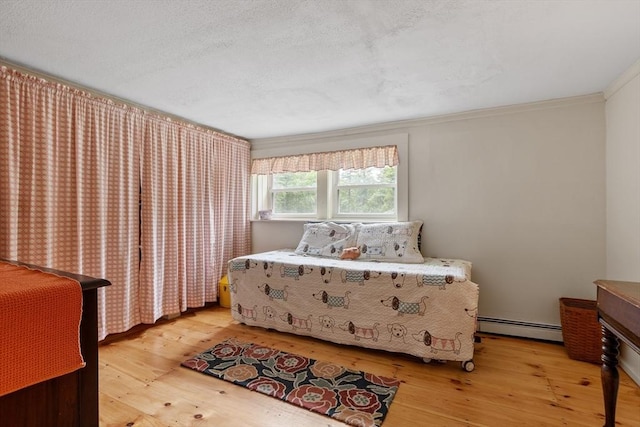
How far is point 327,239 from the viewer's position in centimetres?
333

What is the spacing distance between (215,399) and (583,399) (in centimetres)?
222

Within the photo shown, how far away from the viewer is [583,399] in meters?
1.81

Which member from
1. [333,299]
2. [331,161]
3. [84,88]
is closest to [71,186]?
[84,88]

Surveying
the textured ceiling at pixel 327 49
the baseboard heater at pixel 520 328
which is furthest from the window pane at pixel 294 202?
the baseboard heater at pixel 520 328

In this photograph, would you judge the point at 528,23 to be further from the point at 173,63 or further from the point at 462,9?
the point at 173,63

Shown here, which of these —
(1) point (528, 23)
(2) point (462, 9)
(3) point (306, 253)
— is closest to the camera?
(2) point (462, 9)

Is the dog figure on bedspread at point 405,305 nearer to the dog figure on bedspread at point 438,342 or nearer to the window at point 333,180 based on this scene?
the dog figure on bedspread at point 438,342

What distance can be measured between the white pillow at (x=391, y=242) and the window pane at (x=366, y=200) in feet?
1.17

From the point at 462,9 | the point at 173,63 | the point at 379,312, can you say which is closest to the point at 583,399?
the point at 379,312

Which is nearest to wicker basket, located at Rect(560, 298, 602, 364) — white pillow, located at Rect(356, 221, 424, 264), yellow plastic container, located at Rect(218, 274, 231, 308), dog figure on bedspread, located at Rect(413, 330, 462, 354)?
dog figure on bedspread, located at Rect(413, 330, 462, 354)

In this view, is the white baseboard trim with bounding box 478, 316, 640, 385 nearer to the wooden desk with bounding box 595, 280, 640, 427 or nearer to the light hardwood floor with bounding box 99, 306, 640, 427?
the light hardwood floor with bounding box 99, 306, 640, 427

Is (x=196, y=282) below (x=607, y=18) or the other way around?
below

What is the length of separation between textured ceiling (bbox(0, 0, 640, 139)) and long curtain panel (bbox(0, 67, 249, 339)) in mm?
283

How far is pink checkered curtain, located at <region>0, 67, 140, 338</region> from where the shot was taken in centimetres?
203
